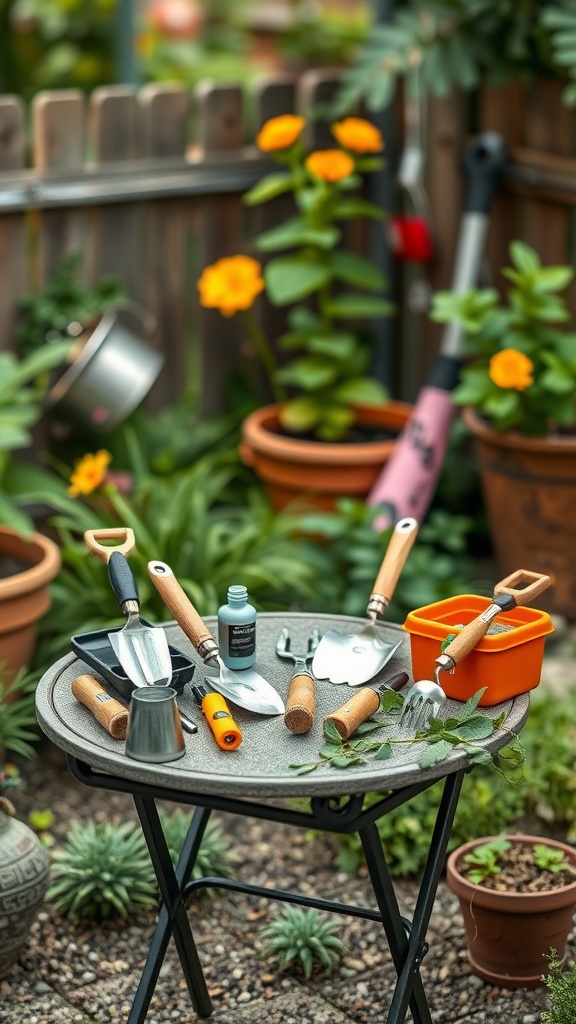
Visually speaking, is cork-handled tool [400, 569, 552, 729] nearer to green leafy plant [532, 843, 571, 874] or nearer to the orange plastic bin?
the orange plastic bin

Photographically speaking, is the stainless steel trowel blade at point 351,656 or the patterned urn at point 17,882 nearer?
the stainless steel trowel blade at point 351,656

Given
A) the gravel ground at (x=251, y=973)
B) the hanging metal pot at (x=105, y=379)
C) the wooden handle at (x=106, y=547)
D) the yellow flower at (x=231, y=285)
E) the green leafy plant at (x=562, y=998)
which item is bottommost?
the gravel ground at (x=251, y=973)

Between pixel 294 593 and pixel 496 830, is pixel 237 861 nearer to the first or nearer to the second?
pixel 496 830

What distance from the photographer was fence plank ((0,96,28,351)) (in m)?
4.58

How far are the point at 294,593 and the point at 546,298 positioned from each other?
1.18 metres

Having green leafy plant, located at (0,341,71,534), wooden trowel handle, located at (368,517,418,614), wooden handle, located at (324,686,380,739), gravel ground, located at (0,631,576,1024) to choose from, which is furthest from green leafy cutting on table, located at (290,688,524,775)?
green leafy plant, located at (0,341,71,534)

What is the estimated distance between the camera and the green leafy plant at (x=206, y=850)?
329 centimetres

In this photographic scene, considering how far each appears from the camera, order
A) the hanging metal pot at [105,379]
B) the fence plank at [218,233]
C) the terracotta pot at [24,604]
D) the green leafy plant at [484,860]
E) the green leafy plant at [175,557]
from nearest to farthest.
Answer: the green leafy plant at [484,860], the terracotta pot at [24,604], the green leafy plant at [175,557], the hanging metal pot at [105,379], the fence plank at [218,233]

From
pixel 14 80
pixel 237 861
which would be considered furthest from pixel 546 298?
pixel 14 80

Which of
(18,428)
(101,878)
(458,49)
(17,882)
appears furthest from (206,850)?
(458,49)

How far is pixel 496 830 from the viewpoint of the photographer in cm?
340

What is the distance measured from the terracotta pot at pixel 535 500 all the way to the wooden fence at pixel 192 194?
0.64 meters

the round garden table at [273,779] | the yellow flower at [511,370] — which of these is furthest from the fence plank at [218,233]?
the round garden table at [273,779]

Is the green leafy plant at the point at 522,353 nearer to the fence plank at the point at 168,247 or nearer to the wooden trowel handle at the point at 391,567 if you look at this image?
the fence plank at the point at 168,247
